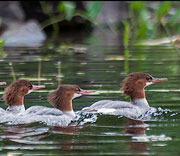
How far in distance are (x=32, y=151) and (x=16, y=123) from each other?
120cm

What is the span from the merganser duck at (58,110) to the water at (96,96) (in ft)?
0.63

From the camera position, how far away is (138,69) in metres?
9.98

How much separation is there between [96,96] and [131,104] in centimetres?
87

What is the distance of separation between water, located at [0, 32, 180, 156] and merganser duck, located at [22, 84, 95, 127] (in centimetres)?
19

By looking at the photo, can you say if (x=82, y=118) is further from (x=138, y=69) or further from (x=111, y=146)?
(x=138, y=69)

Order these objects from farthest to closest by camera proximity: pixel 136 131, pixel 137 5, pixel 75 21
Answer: pixel 75 21, pixel 137 5, pixel 136 131

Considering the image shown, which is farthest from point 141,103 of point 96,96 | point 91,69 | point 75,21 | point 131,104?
point 75,21

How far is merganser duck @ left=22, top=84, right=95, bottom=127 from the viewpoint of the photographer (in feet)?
21.2

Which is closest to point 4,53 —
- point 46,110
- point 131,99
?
point 131,99

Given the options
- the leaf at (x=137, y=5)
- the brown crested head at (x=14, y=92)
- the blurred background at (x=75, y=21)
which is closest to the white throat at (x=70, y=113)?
the brown crested head at (x=14, y=92)

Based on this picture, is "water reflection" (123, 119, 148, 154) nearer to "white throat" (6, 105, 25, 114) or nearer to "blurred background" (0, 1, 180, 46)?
"white throat" (6, 105, 25, 114)

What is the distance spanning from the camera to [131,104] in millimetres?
7371

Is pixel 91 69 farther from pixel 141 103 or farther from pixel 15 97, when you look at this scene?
pixel 15 97

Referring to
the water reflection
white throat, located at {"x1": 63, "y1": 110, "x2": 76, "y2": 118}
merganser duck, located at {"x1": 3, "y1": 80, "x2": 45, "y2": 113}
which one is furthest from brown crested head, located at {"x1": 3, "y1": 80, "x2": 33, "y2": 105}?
the water reflection
